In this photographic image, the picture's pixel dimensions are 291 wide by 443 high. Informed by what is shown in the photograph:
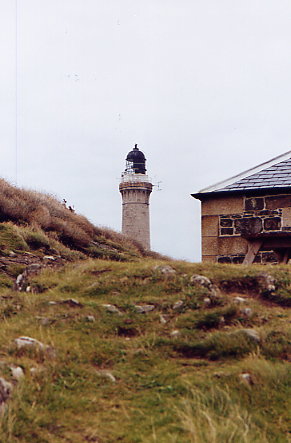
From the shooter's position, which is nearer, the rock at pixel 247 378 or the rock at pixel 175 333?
the rock at pixel 247 378

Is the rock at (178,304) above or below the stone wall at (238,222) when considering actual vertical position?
below

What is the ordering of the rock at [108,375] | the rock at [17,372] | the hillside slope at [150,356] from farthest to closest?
the rock at [108,375] < the rock at [17,372] < the hillside slope at [150,356]

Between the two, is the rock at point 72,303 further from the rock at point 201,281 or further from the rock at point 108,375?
the rock at point 201,281

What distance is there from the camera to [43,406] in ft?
13.0

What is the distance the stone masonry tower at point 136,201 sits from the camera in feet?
135

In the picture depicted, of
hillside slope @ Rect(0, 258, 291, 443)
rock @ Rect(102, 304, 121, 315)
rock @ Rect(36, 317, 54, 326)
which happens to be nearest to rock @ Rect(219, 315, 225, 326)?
hillside slope @ Rect(0, 258, 291, 443)

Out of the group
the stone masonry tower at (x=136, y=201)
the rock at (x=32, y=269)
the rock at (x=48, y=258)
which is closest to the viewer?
the rock at (x=32, y=269)

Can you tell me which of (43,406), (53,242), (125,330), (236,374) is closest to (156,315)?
(125,330)

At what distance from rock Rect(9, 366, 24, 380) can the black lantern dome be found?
3986cm

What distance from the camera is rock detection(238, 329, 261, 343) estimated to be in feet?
16.2

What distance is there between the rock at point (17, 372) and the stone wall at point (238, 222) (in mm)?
7764

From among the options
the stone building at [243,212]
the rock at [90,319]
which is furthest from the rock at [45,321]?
the stone building at [243,212]

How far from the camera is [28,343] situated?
4711 millimetres

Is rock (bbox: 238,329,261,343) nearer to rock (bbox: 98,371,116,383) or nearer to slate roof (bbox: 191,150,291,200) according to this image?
rock (bbox: 98,371,116,383)
